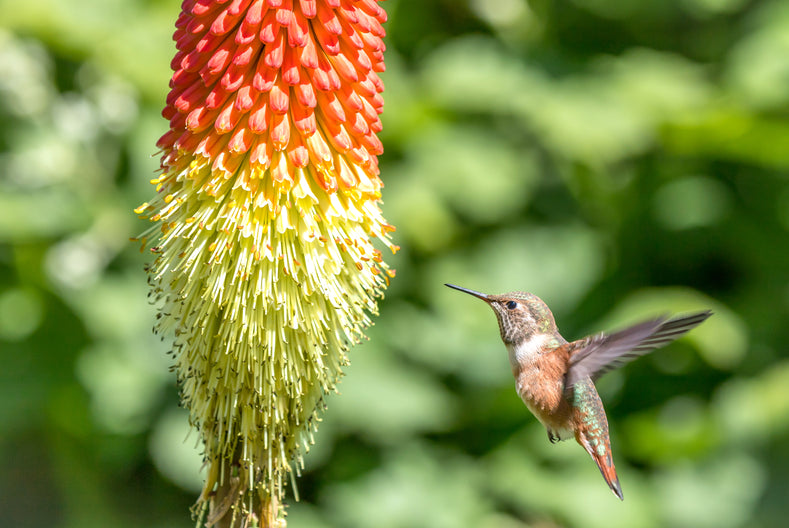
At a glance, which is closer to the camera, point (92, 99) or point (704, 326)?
point (704, 326)

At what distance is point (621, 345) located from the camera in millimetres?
2658

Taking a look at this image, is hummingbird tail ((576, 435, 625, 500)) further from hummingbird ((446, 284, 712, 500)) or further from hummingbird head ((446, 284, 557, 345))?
hummingbird head ((446, 284, 557, 345))

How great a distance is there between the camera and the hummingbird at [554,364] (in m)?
2.81

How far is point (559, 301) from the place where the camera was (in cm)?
572

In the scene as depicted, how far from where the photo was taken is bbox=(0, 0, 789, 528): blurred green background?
534 cm

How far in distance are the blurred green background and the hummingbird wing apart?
2261 millimetres

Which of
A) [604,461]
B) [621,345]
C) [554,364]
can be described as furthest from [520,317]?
[604,461]

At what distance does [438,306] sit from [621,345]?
313cm

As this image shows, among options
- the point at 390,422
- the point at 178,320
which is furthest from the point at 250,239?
the point at 390,422

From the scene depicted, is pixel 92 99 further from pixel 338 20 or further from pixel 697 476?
pixel 697 476

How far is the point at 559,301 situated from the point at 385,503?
1746 mm

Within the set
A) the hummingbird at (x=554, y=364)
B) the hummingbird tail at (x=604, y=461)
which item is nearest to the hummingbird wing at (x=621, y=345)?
the hummingbird at (x=554, y=364)

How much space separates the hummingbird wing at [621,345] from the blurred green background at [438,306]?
2261 millimetres

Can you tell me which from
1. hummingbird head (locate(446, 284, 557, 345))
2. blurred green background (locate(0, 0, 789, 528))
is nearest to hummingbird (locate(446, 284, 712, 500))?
hummingbird head (locate(446, 284, 557, 345))
